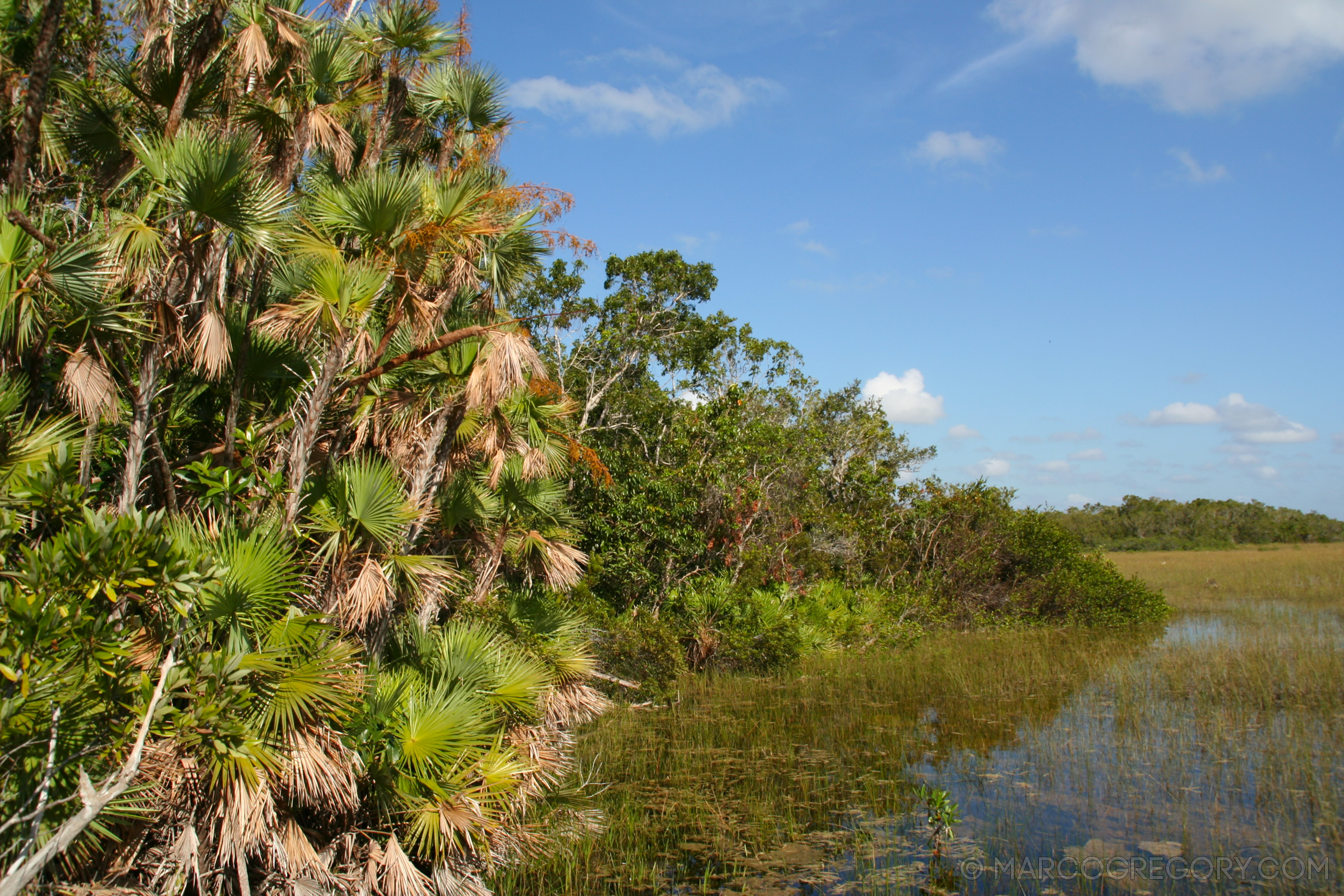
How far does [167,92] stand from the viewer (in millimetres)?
6887

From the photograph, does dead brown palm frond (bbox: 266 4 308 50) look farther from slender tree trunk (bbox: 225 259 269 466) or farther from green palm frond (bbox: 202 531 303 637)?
green palm frond (bbox: 202 531 303 637)

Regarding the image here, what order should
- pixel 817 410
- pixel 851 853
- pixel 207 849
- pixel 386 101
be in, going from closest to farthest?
pixel 207 849, pixel 851 853, pixel 386 101, pixel 817 410

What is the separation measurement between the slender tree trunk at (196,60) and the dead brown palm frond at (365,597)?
3.89 m

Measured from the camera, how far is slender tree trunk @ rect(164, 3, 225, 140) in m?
6.52

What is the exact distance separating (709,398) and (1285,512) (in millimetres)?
55354

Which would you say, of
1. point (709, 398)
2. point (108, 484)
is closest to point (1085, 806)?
point (108, 484)

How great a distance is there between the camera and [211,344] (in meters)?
6.20

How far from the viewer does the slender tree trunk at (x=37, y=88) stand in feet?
17.2

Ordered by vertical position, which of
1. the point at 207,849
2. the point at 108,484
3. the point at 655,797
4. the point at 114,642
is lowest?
the point at 655,797

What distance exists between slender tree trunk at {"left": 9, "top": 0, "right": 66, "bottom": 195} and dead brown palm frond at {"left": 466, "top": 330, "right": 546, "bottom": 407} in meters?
3.32

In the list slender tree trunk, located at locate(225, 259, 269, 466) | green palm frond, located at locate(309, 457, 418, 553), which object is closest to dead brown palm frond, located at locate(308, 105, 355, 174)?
slender tree trunk, located at locate(225, 259, 269, 466)

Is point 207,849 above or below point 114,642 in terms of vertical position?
below

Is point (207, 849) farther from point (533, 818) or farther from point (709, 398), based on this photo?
point (709, 398)

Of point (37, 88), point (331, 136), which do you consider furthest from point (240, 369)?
point (331, 136)
